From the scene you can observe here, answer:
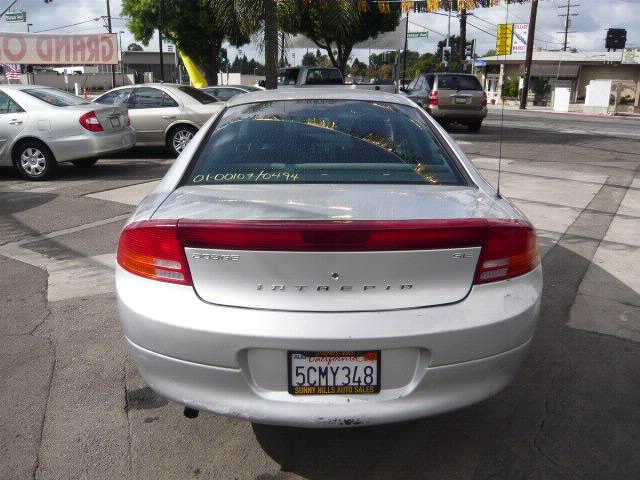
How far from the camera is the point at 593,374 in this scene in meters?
3.46

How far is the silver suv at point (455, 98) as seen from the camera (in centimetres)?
1770

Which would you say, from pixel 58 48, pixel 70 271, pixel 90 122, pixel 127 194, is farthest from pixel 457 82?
pixel 58 48

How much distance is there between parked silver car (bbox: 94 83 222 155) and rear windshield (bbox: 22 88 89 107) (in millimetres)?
1900

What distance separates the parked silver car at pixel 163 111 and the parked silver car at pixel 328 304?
9.56 metres

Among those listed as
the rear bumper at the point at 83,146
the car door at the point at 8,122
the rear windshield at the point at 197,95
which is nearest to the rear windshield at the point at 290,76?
the rear windshield at the point at 197,95

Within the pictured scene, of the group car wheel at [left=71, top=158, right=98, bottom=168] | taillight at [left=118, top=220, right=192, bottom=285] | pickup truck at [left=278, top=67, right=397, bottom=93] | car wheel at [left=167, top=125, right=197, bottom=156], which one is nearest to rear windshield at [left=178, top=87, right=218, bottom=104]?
car wheel at [left=167, top=125, right=197, bottom=156]

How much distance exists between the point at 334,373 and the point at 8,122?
8.66 m

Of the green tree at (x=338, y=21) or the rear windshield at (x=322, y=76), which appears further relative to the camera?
the rear windshield at (x=322, y=76)

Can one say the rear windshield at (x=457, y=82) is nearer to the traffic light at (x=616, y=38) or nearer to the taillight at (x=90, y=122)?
the taillight at (x=90, y=122)

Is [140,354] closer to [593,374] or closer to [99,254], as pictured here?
[593,374]

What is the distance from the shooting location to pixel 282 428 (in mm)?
2973

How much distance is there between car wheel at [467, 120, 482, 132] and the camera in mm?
18453

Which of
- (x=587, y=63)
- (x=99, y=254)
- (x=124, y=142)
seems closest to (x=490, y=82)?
(x=587, y=63)

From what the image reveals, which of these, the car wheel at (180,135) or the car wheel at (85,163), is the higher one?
the car wheel at (180,135)
